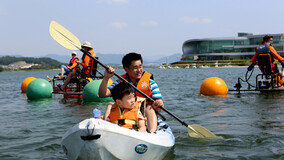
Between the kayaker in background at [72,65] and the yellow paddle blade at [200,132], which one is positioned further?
the kayaker in background at [72,65]

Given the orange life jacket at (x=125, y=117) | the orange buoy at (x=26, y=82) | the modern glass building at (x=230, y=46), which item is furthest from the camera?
the modern glass building at (x=230, y=46)

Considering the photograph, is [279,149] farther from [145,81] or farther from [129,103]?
[129,103]

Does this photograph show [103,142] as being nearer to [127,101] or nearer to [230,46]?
[127,101]

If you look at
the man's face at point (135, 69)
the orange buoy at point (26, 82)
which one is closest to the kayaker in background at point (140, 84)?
the man's face at point (135, 69)

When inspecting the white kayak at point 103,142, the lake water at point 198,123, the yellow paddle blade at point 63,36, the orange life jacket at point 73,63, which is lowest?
the lake water at point 198,123

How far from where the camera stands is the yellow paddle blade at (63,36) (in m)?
6.39

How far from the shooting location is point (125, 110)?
515cm

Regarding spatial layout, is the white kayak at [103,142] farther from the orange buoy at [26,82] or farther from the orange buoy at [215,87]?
the orange buoy at [26,82]

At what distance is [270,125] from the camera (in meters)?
8.52

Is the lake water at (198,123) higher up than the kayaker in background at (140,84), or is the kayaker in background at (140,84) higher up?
the kayaker in background at (140,84)

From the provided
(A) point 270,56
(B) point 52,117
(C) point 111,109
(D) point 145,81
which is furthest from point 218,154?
(A) point 270,56

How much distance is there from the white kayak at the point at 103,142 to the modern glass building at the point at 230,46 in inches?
4845

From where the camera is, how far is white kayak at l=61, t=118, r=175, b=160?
418cm

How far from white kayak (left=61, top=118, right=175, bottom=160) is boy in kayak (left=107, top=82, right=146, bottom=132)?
367 millimetres
